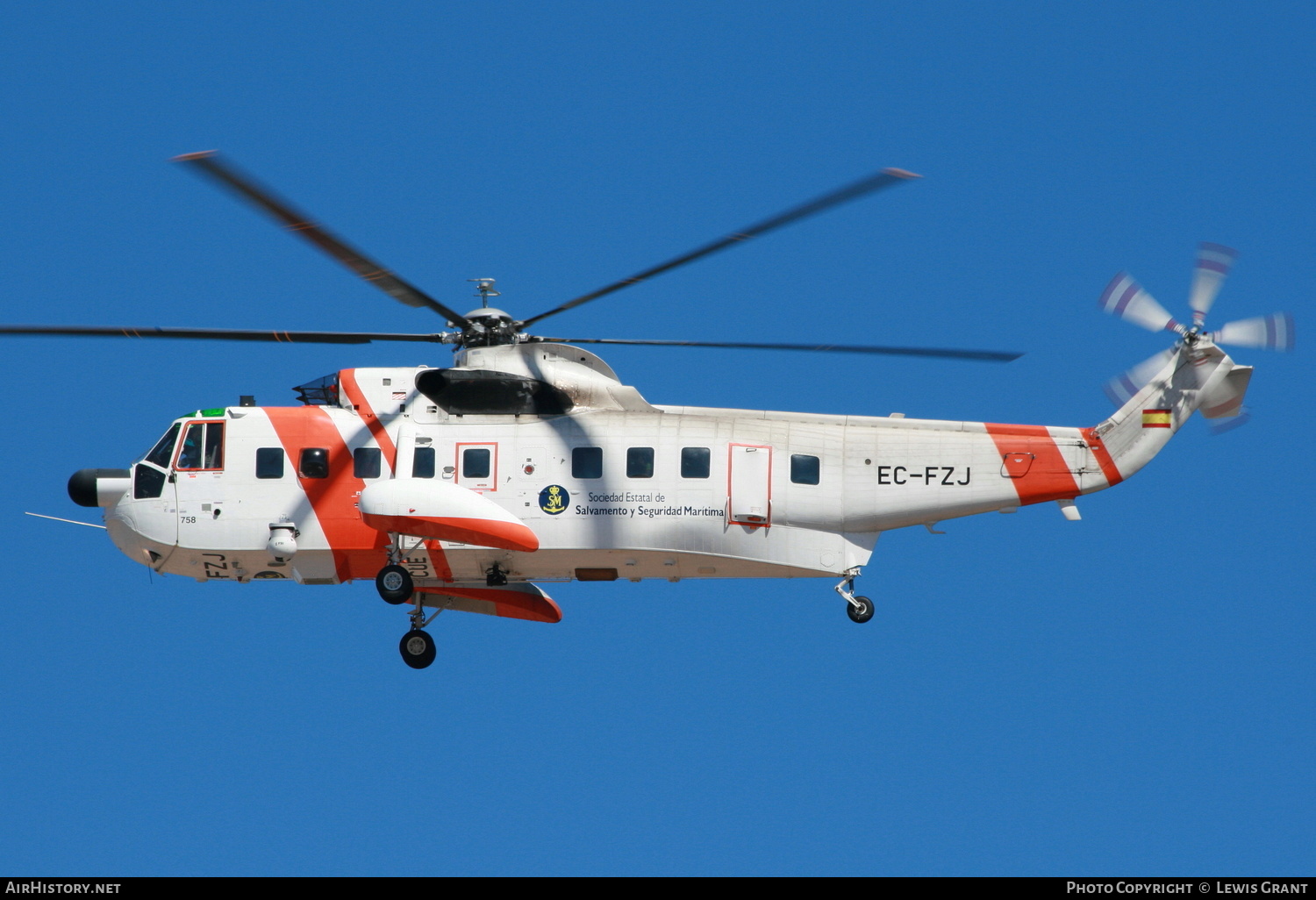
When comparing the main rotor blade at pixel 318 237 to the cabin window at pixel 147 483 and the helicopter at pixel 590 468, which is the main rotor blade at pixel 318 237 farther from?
the cabin window at pixel 147 483

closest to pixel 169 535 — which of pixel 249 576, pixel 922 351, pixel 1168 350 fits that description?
pixel 249 576

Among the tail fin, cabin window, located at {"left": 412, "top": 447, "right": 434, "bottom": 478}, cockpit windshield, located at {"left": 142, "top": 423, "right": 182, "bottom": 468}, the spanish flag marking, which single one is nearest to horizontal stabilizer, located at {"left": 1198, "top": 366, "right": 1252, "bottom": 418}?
the tail fin

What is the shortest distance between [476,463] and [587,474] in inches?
55.8

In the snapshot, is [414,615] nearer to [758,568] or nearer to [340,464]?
[340,464]

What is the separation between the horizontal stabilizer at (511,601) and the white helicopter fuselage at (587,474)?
2.38 ft

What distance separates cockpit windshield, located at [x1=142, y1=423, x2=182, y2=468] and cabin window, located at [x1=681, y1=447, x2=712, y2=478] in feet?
21.6

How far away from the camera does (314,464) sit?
71.6 ft

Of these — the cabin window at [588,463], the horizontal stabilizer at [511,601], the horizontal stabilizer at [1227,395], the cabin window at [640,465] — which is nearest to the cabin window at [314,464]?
the horizontal stabilizer at [511,601]

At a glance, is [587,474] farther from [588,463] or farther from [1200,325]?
[1200,325]

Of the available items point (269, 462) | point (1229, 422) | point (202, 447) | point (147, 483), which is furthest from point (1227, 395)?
point (147, 483)

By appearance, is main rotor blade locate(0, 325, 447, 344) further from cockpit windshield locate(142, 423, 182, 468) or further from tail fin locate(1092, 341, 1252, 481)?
tail fin locate(1092, 341, 1252, 481)

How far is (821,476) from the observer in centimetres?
2159

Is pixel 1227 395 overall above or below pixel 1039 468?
above
